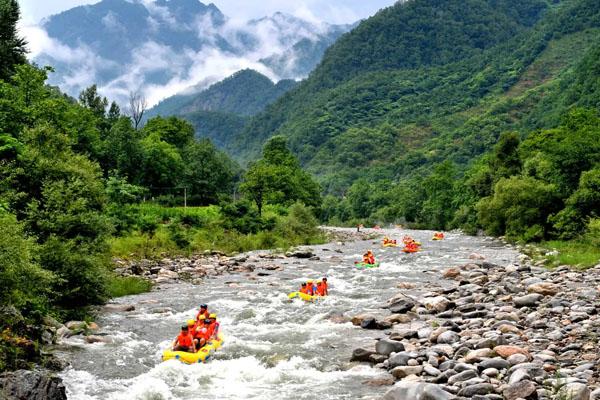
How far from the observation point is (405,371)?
12.2 metres

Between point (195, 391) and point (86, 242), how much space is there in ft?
31.7

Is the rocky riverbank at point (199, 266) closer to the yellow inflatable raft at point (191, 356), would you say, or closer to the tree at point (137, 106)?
the yellow inflatable raft at point (191, 356)

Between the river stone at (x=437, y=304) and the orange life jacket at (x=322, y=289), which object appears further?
the orange life jacket at (x=322, y=289)

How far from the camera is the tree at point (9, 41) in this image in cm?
4081

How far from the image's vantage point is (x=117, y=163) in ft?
188

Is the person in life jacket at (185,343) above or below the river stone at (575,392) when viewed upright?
below

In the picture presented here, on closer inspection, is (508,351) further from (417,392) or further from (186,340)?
(186,340)

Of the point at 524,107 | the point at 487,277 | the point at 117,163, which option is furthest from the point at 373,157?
the point at 487,277

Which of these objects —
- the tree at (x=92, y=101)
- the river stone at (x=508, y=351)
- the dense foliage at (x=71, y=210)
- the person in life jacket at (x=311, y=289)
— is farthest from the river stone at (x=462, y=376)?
the tree at (x=92, y=101)

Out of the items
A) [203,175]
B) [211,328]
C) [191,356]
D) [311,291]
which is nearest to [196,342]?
[191,356]

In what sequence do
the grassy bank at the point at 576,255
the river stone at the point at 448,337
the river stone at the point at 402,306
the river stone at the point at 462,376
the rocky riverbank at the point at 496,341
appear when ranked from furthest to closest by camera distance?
the grassy bank at the point at 576,255 < the river stone at the point at 402,306 < the river stone at the point at 448,337 < the river stone at the point at 462,376 < the rocky riverbank at the point at 496,341

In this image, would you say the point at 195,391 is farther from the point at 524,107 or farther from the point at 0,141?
the point at 524,107

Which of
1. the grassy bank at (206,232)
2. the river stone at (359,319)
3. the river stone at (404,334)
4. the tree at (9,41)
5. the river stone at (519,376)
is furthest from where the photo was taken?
the tree at (9,41)

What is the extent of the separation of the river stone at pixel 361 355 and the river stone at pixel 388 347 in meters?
0.22
